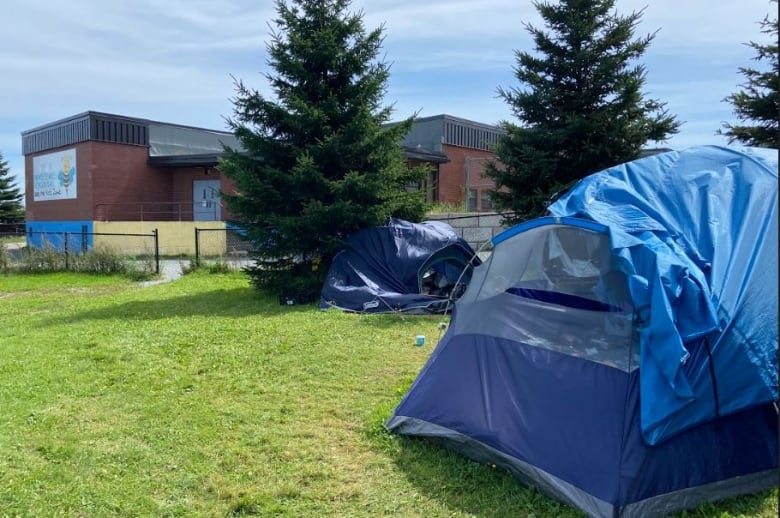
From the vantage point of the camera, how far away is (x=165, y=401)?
5043mm

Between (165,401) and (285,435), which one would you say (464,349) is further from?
(165,401)

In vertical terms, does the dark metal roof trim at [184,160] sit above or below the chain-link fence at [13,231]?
above

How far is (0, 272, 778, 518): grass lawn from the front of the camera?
11.1 ft

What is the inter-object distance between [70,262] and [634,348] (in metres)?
16.6

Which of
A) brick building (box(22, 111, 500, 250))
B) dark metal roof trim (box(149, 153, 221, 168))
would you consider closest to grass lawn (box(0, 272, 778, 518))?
dark metal roof trim (box(149, 153, 221, 168))

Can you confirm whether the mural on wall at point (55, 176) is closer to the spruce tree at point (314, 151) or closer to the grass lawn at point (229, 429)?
the spruce tree at point (314, 151)

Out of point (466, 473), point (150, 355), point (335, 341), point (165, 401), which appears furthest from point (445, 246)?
point (466, 473)

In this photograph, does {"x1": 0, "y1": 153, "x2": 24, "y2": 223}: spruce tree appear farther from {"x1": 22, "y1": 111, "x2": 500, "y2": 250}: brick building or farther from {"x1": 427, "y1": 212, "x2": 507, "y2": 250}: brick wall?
{"x1": 427, "y1": 212, "x2": 507, "y2": 250}: brick wall

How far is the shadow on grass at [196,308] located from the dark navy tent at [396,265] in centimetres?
65

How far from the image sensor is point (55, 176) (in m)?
30.8

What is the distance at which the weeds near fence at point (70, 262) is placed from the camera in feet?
52.8

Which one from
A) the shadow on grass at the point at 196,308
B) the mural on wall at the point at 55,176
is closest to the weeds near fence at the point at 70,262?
the shadow on grass at the point at 196,308

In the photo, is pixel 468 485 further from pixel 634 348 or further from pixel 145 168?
pixel 145 168

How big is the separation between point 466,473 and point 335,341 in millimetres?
3613
